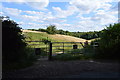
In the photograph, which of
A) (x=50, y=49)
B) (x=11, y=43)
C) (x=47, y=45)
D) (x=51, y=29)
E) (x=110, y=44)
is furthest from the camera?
(x=51, y=29)

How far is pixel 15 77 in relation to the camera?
4125mm

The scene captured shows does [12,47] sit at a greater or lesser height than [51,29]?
lesser

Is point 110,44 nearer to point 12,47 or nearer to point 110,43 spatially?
point 110,43

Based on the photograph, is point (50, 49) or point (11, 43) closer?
point (11, 43)

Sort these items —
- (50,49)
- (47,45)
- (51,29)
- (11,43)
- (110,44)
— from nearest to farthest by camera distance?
(11,43)
(110,44)
(50,49)
(47,45)
(51,29)

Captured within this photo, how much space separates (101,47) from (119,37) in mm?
1539

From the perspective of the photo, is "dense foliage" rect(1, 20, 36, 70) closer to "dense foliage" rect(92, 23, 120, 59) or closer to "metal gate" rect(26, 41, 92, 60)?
"metal gate" rect(26, 41, 92, 60)

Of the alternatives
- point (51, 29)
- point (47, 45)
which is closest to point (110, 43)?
point (47, 45)

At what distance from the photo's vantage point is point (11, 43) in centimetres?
555

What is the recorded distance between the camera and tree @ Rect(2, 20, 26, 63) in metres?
5.46

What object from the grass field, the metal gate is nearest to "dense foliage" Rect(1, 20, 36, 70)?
the grass field

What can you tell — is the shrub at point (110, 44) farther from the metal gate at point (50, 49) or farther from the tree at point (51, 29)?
the tree at point (51, 29)

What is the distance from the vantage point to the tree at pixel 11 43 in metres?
5.46

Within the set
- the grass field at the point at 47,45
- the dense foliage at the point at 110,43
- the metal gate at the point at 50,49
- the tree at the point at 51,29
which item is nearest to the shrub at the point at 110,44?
the dense foliage at the point at 110,43
